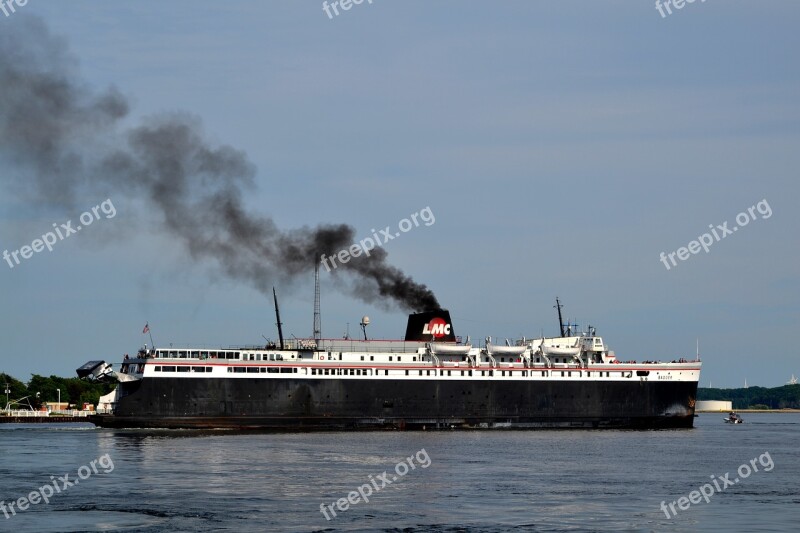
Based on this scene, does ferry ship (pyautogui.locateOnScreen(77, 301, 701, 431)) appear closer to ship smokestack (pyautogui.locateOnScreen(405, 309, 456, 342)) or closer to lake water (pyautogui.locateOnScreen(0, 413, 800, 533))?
ship smokestack (pyautogui.locateOnScreen(405, 309, 456, 342))

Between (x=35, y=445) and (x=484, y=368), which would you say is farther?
(x=484, y=368)

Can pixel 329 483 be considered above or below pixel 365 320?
below

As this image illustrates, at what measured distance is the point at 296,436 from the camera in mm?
79375

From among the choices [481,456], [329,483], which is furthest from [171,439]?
[329,483]

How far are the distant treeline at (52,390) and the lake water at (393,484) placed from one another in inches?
3190

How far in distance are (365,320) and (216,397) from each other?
46.5 feet

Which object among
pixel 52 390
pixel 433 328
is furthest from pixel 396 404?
pixel 52 390

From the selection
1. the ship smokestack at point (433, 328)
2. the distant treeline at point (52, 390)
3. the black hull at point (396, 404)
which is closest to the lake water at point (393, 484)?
the black hull at point (396, 404)

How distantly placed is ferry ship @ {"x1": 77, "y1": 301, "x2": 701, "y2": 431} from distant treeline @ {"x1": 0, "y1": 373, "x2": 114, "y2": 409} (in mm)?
65706

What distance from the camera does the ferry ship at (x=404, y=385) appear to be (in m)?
83.8

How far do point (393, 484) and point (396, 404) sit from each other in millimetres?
40370

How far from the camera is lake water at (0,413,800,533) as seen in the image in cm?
3822

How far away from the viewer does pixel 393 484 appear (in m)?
49.0

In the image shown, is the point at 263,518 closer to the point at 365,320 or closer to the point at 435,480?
the point at 435,480
